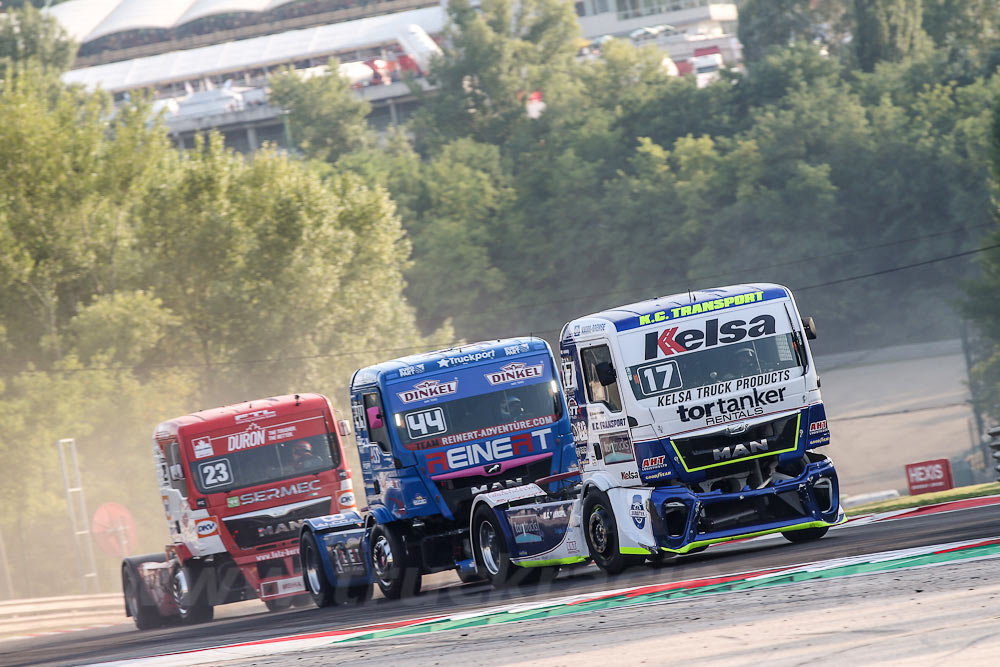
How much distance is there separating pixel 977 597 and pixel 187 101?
128435 millimetres

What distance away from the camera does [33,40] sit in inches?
3583

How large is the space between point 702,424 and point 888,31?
79.1 m

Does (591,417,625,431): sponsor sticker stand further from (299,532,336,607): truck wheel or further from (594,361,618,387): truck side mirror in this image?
(299,532,336,607): truck wheel

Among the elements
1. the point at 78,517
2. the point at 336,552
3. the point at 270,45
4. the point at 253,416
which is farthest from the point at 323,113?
the point at 336,552

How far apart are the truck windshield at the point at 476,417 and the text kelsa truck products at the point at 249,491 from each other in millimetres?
4691

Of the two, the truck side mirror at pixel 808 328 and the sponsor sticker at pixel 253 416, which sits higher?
the truck side mirror at pixel 808 328

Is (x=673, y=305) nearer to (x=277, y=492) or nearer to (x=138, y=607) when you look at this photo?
(x=277, y=492)

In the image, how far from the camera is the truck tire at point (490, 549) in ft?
47.1

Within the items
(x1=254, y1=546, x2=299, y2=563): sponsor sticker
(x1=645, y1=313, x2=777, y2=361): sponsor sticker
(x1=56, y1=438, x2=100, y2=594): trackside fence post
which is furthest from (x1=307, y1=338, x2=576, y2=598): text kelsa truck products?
(x1=56, y1=438, x2=100, y2=594): trackside fence post

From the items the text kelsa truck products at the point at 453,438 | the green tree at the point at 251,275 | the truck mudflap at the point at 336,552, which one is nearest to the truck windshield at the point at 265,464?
the truck mudflap at the point at 336,552

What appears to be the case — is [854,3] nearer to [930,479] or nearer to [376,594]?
[930,479]

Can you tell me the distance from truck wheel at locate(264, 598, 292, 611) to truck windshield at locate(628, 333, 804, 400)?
985 cm

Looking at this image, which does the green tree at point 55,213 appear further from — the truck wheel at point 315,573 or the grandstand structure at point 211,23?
the grandstand structure at point 211,23

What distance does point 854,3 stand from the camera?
85.7 meters
